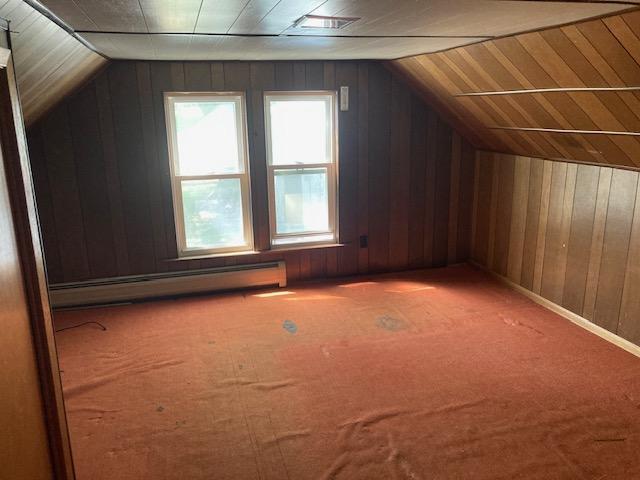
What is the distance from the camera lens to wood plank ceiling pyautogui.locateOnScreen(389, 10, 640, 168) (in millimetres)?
2188

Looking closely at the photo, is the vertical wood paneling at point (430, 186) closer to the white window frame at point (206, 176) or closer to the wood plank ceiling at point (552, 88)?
the wood plank ceiling at point (552, 88)

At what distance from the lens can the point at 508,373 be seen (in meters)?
2.90

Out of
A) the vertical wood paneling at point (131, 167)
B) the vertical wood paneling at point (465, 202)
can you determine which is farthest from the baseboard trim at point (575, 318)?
the vertical wood paneling at point (131, 167)

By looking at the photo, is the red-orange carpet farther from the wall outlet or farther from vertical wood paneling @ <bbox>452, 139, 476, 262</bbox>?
the wall outlet

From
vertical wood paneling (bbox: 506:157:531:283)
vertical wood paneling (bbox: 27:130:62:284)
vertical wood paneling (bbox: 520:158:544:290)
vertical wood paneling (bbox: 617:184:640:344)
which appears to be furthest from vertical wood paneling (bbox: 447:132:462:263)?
vertical wood paneling (bbox: 27:130:62:284)

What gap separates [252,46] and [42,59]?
1134 mm

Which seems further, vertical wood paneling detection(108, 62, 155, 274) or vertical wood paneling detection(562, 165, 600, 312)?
vertical wood paneling detection(108, 62, 155, 274)

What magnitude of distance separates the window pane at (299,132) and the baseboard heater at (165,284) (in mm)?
934

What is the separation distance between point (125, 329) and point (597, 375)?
3057mm

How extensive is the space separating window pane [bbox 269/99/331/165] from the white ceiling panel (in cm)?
55

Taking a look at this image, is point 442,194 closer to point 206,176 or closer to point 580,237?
point 580,237

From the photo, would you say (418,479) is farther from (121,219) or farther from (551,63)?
(121,219)

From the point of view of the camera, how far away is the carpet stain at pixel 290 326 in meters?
3.51

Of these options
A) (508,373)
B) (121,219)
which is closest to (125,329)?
(121,219)
